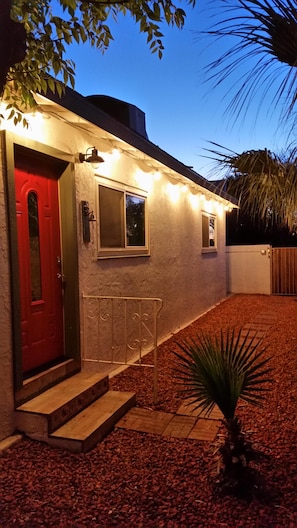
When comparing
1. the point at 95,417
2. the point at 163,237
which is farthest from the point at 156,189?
the point at 95,417

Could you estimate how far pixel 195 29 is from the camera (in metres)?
2.15

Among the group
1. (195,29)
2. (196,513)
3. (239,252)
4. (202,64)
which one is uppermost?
(195,29)

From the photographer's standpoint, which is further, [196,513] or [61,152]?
[61,152]

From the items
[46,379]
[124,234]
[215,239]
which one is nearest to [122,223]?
[124,234]

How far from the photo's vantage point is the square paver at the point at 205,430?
3299 millimetres

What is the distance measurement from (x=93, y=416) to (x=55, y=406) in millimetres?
391

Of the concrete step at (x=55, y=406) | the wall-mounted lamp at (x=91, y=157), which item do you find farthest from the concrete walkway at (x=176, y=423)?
the wall-mounted lamp at (x=91, y=157)

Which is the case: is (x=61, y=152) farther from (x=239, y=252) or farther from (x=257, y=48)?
(x=239, y=252)

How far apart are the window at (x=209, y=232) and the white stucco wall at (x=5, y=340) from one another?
7412mm

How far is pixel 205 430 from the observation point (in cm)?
345

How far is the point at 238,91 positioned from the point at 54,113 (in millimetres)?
2155

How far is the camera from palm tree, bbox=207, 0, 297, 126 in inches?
80.4

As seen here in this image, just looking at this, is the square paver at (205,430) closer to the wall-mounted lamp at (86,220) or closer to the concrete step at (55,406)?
the concrete step at (55,406)

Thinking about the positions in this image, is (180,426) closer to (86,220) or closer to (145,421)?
(145,421)
